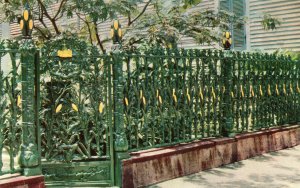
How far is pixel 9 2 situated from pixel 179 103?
11.4ft

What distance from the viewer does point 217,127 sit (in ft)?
23.8

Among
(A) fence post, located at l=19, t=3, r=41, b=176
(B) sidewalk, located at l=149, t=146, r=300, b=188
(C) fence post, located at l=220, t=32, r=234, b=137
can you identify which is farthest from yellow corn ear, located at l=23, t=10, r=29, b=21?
(C) fence post, located at l=220, t=32, r=234, b=137

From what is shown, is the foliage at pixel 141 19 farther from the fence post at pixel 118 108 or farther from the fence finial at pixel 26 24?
the fence finial at pixel 26 24

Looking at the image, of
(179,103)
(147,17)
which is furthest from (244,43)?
(179,103)

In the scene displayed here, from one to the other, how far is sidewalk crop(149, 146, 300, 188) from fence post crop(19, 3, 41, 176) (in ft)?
5.83

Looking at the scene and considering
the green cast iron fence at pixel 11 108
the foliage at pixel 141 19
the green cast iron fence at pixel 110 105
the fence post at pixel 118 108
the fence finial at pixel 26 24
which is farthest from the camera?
the foliage at pixel 141 19

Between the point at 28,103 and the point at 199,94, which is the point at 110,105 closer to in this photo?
the point at 28,103

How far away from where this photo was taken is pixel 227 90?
720 centimetres

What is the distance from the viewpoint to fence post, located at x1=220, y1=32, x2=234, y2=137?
712cm

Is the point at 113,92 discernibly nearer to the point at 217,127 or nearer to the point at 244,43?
the point at 217,127

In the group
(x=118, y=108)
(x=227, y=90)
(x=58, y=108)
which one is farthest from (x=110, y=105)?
(x=227, y=90)

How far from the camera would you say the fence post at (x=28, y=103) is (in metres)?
4.46

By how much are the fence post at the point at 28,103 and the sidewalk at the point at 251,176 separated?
1776 mm


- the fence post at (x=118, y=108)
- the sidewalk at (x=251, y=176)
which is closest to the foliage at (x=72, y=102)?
the fence post at (x=118, y=108)
